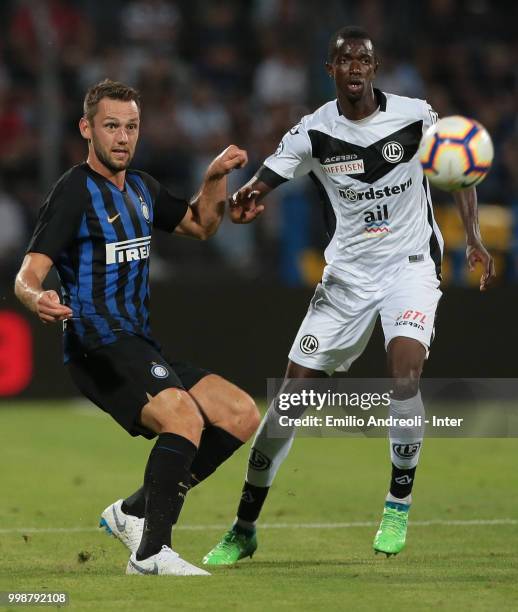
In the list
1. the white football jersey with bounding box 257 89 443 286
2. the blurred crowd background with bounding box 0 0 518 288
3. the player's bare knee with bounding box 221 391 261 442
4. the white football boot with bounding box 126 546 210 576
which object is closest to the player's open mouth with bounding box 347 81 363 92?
the white football jersey with bounding box 257 89 443 286

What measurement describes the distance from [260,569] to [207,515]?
6.43ft

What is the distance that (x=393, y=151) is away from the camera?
707cm

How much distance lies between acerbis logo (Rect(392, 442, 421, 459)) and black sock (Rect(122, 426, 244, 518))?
36.5 inches

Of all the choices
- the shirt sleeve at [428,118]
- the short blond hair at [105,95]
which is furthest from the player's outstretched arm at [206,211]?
the shirt sleeve at [428,118]

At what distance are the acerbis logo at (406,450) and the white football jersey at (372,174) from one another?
0.89m

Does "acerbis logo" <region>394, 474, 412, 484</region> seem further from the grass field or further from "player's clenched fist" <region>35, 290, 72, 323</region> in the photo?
"player's clenched fist" <region>35, 290, 72, 323</region>

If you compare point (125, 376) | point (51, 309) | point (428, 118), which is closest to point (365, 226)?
point (428, 118)

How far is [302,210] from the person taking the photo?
14.1 m

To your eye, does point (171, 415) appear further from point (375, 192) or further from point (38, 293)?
point (375, 192)

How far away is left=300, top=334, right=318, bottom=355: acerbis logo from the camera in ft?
23.2

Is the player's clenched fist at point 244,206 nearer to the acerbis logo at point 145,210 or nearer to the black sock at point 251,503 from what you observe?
the acerbis logo at point 145,210

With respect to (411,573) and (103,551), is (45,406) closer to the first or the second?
(103,551)

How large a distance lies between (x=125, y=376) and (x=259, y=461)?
3.74 ft
